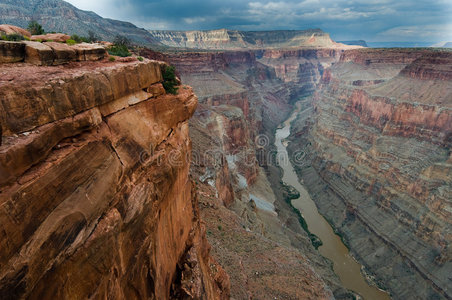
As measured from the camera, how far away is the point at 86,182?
22.8ft

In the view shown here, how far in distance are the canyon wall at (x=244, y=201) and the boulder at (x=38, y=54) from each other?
59.9ft

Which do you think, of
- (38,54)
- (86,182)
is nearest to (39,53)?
(38,54)

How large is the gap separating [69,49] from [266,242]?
81.0 feet

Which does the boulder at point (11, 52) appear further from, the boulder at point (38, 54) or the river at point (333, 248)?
the river at point (333, 248)

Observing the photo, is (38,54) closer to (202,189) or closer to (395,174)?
(202,189)

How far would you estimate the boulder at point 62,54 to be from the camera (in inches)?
314

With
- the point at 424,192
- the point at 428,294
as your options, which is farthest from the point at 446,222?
the point at 428,294

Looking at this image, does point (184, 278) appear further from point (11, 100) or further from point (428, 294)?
point (428, 294)

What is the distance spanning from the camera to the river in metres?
33.8

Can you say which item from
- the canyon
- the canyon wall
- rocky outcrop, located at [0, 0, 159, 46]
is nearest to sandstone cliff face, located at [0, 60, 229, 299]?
the canyon wall

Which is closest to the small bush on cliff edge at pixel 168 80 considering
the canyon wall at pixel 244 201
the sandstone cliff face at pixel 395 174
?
the canyon wall at pixel 244 201

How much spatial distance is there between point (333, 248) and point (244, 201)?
15.9m

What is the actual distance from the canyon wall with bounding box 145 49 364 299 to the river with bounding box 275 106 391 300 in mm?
2712

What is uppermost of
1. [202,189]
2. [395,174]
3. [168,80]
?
[168,80]
